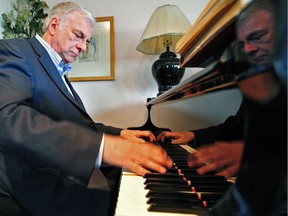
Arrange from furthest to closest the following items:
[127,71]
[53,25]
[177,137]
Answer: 1. [127,71]
2. [53,25]
3. [177,137]

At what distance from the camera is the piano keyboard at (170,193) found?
399mm

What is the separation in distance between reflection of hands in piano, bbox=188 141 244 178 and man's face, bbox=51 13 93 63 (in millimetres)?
957

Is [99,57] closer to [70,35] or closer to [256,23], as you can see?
[70,35]

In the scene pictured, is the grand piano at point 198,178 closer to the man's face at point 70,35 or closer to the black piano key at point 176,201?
the black piano key at point 176,201

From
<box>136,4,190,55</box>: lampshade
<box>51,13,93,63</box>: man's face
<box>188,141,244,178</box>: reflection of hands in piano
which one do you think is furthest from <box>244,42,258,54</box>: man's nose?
<box>136,4,190,55</box>: lampshade

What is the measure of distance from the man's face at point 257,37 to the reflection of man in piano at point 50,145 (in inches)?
11.4

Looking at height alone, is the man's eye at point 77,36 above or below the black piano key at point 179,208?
above

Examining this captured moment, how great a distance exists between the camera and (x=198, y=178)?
0.51 meters

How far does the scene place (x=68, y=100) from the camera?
913 mm

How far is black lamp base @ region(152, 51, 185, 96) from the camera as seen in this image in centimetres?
149

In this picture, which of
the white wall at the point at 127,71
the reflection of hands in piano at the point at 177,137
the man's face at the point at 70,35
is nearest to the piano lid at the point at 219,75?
the reflection of hands in piano at the point at 177,137

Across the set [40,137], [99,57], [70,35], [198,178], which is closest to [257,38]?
[198,178]

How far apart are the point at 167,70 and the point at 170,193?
1124 mm

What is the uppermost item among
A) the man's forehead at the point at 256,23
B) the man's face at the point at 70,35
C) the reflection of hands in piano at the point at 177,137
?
the man's face at the point at 70,35
